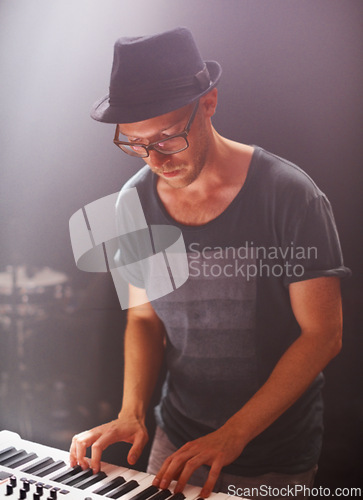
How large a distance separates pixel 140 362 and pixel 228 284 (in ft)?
1.90

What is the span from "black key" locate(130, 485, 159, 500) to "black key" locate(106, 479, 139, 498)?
62 mm

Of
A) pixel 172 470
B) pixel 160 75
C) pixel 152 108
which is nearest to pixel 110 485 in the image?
pixel 172 470

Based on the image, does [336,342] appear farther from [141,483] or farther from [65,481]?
[65,481]

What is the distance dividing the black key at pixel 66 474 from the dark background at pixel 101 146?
147mm

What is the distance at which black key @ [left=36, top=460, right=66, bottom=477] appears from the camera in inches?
95.0

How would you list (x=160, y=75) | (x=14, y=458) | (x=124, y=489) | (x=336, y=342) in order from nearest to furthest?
1. (x=336, y=342)
2. (x=160, y=75)
3. (x=124, y=489)
4. (x=14, y=458)

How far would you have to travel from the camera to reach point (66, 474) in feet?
7.84

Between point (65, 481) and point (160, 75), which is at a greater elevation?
point (160, 75)

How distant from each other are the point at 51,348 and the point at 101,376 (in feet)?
1.20

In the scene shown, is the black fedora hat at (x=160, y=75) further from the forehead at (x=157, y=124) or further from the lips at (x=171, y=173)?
the lips at (x=171, y=173)

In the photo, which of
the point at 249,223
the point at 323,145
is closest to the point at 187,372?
the point at 249,223

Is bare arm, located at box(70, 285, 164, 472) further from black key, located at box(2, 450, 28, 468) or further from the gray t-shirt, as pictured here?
black key, located at box(2, 450, 28, 468)

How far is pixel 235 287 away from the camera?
2.17m

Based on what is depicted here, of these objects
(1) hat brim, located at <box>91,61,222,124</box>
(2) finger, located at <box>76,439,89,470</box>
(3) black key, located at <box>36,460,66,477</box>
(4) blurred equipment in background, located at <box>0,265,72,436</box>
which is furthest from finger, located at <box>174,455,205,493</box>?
(1) hat brim, located at <box>91,61,222,124</box>
